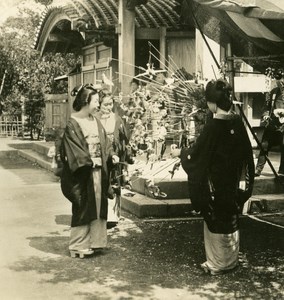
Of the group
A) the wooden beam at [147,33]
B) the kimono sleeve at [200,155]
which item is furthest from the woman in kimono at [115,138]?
the wooden beam at [147,33]

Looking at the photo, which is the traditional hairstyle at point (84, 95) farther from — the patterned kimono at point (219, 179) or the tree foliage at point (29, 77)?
the tree foliage at point (29, 77)

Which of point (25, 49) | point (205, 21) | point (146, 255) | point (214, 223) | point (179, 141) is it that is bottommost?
point (146, 255)

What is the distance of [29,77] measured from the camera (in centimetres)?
2891

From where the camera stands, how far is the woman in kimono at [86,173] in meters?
6.41

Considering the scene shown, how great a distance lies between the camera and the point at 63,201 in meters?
10.0

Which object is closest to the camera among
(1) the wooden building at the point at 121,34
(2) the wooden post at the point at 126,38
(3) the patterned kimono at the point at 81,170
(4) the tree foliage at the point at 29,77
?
(3) the patterned kimono at the point at 81,170

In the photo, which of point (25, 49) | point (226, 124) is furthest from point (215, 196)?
point (25, 49)

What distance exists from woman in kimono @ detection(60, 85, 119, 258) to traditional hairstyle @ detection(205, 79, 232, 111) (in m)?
1.48

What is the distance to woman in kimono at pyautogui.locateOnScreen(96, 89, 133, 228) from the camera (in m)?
7.32

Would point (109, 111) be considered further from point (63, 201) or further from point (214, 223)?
point (63, 201)

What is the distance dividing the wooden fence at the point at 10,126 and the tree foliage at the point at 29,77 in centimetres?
44

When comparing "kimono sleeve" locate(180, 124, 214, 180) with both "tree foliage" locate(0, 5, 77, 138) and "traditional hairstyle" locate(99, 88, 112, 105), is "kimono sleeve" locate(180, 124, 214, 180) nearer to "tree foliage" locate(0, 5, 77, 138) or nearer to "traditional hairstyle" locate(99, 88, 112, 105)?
"traditional hairstyle" locate(99, 88, 112, 105)

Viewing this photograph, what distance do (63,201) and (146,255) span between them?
12.6ft

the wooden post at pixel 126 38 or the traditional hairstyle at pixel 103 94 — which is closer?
the traditional hairstyle at pixel 103 94
